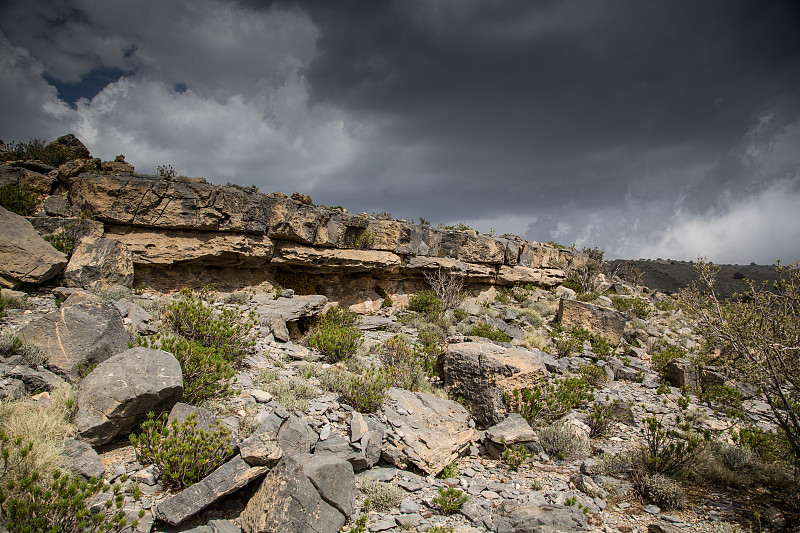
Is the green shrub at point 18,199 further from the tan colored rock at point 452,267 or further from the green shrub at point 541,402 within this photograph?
the green shrub at point 541,402

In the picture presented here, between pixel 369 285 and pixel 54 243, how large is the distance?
1028 cm

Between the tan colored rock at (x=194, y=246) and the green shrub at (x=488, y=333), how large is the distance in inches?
298

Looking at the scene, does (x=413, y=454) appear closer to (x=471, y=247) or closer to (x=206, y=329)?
(x=206, y=329)

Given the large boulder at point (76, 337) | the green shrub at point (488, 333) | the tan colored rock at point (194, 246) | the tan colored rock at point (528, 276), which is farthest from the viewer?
the tan colored rock at point (528, 276)

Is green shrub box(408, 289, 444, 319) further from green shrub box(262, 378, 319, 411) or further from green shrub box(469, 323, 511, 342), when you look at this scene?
green shrub box(262, 378, 319, 411)

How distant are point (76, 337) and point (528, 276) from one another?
19.1 meters

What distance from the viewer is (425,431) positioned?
5.49m

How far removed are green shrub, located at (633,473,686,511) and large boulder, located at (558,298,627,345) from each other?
864cm

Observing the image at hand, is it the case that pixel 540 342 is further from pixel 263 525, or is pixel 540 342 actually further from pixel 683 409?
pixel 263 525

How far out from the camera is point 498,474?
5238 mm

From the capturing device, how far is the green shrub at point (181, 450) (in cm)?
383

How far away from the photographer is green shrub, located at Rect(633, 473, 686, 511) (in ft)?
14.8

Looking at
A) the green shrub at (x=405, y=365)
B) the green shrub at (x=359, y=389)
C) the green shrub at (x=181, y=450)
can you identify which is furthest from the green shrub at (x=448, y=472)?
the green shrub at (x=181, y=450)

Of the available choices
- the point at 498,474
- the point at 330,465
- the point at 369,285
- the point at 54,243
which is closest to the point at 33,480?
the point at 330,465
